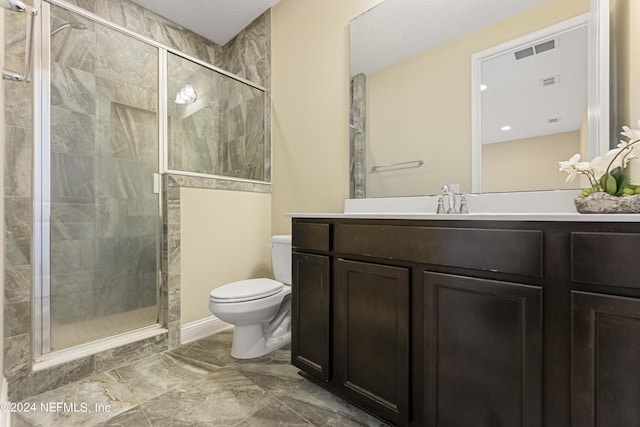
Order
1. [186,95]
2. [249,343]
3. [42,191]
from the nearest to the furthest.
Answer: [42,191] → [249,343] → [186,95]

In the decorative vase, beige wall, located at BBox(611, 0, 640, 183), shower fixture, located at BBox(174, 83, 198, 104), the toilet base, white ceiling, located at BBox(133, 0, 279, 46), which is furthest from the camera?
white ceiling, located at BBox(133, 0, 279, 46)

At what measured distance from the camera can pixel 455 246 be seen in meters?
0.99

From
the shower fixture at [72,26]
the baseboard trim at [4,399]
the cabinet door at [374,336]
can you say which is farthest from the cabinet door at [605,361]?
the shower fixture at [72,26]

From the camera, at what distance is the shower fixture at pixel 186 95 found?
2275 mm

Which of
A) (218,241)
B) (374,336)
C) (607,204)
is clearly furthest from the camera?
(218,241)

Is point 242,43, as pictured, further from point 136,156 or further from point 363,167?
point 363,167

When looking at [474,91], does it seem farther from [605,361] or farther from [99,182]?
[99,182]

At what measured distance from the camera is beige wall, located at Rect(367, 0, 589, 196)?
1.43 meters

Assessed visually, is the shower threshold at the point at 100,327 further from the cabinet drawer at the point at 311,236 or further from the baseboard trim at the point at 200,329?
the cabinet drawer at the point at 311,236

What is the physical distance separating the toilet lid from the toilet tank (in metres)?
0.13

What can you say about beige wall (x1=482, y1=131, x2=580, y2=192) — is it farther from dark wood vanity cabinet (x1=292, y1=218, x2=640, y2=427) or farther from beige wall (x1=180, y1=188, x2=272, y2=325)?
beige wall (x1=180, y1=188, x2=272, y2=325)

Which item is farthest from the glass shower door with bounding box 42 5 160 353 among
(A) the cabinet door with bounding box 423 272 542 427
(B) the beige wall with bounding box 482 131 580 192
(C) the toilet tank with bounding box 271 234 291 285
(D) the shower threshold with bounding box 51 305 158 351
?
(B) the beige wall with bounding box 482 131 580 192

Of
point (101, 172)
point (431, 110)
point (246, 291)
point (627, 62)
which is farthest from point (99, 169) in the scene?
point (627, 62)

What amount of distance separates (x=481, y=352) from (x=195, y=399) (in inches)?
50.7
